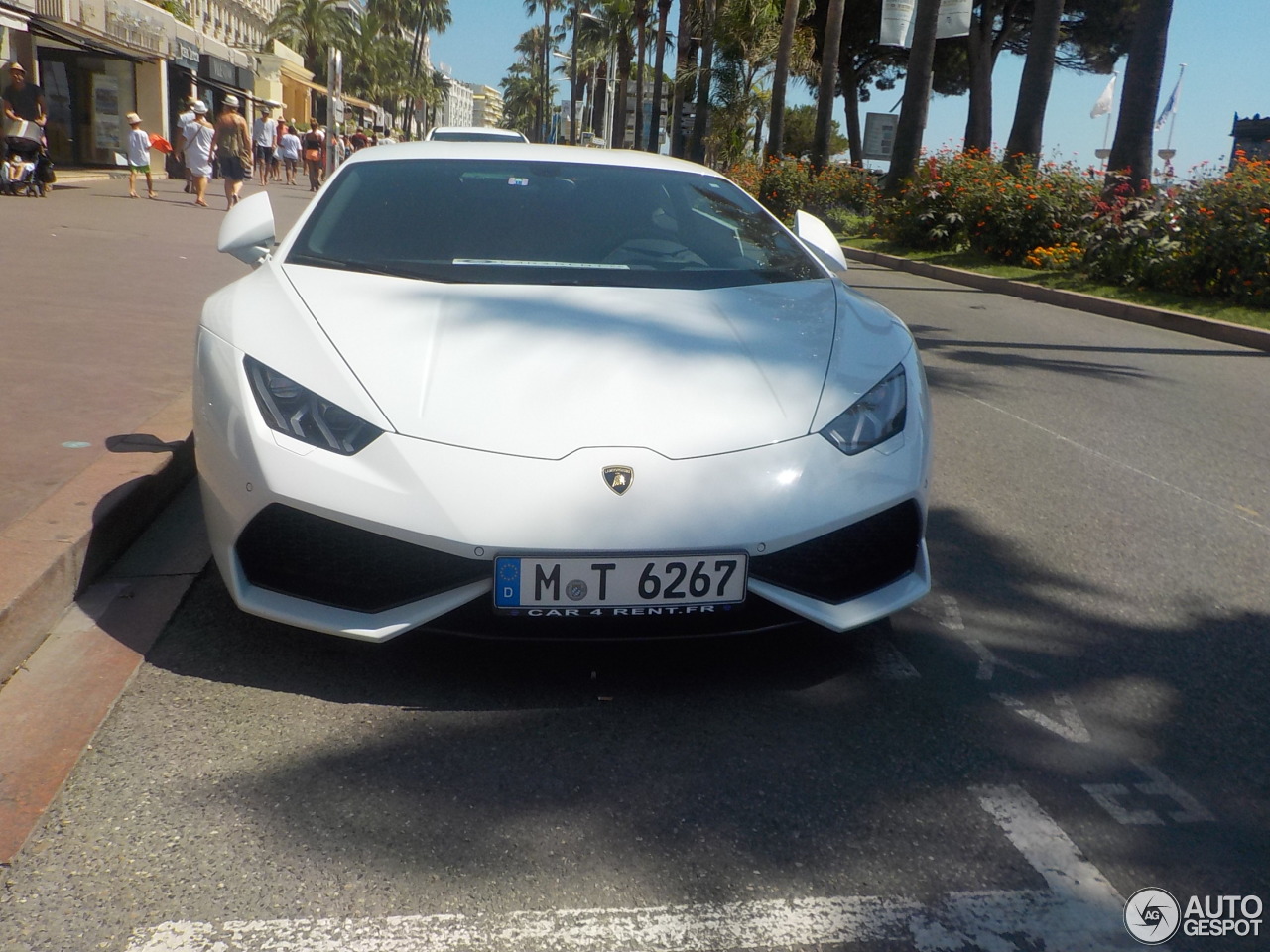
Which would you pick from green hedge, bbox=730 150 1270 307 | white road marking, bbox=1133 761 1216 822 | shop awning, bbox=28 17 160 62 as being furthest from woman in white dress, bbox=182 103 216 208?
white road marking, bbox=1133 761 1216 822

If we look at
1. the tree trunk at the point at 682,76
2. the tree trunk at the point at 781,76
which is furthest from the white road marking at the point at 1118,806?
the tree trunk at the point at 682,76

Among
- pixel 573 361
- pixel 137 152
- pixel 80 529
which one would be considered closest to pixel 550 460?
pixel 573 361

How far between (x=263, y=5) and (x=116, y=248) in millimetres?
68628

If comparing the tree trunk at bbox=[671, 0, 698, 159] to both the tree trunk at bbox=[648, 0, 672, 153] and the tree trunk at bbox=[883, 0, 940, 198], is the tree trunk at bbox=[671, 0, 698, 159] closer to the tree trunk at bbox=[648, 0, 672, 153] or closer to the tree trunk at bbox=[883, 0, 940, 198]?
the tree trunk at bbox=[648, 0, 672, 153]

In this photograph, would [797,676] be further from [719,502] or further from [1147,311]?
[1147,311]

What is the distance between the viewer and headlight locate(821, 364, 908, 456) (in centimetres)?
283

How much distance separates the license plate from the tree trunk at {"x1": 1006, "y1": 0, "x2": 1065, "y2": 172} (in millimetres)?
16401

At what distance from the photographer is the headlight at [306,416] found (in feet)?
8.75

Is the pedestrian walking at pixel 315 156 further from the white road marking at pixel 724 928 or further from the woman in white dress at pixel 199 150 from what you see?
the white road marking at pixel 724 928

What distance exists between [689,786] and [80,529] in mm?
2009

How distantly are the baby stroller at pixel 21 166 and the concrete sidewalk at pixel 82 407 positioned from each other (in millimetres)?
6492

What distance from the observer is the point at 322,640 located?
3.11 m

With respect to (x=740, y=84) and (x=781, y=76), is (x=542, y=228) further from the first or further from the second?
(x=740, y=84)

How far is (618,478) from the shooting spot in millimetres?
2617
